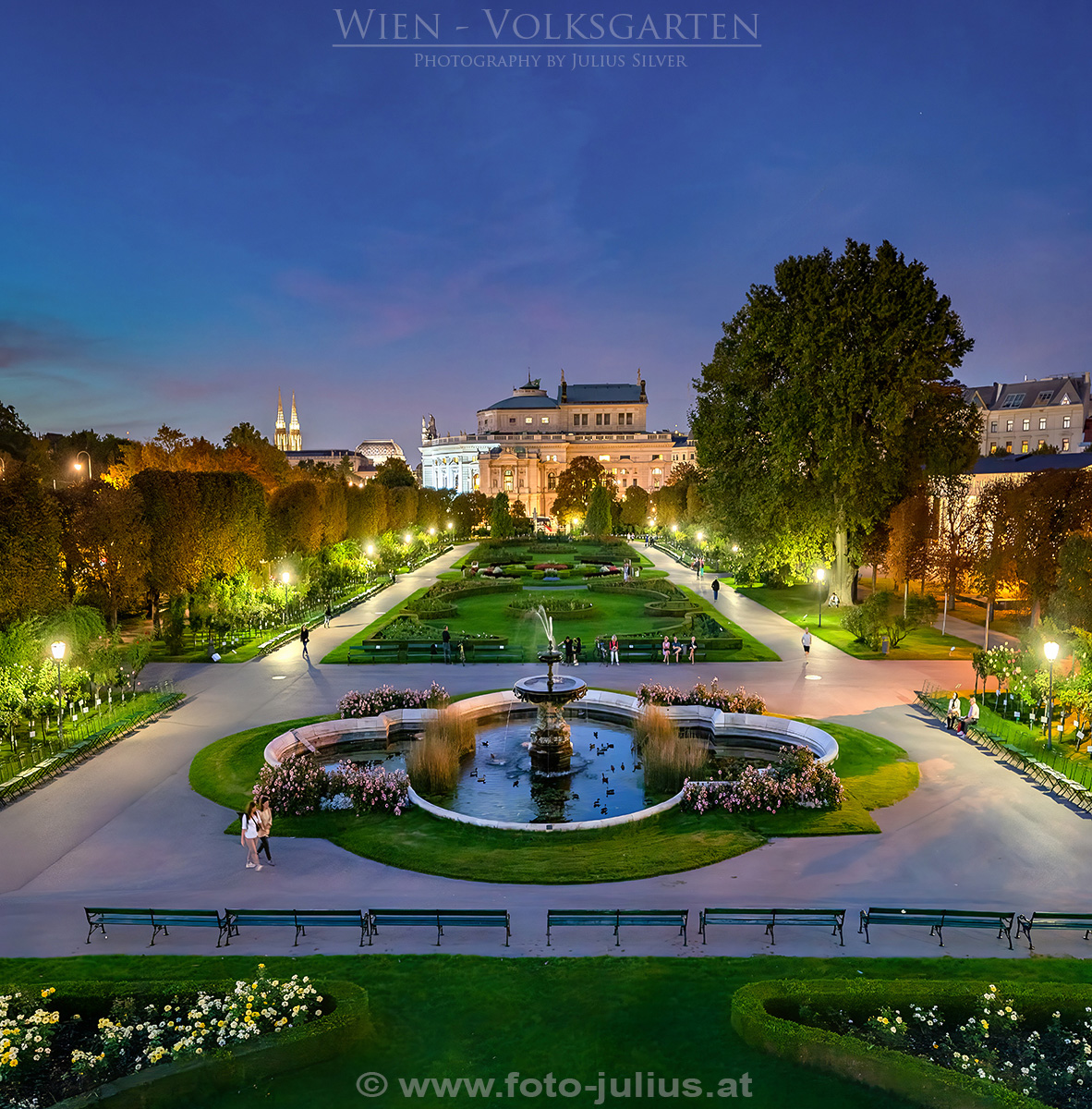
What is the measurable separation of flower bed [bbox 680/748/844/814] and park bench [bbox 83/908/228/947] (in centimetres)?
901

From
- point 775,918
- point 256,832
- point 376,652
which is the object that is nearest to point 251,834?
point 256,832

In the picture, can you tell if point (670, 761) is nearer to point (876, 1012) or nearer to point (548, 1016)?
point (876, 1012)

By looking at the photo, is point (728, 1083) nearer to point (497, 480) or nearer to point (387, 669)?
point (387, 669)

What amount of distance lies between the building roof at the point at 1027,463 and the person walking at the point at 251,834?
50.9 metres

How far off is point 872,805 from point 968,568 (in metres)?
27.7

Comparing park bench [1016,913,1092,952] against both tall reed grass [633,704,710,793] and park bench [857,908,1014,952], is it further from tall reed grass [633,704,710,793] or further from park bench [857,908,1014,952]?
tall reed grass [633,704,710,793]

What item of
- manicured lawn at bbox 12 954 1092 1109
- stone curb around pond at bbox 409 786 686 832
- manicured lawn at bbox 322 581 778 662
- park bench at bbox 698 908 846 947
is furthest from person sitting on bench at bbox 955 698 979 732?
park bench at bbox 698 908 846 947

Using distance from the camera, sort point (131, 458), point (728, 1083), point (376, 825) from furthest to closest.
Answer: point (131, 458) < point (376, 825) < point (728, 1083)

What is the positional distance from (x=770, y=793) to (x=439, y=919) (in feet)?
25.0

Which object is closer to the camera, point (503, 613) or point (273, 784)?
point (273, 784)

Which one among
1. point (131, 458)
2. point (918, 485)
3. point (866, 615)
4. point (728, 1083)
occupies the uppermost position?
point (131, 458)

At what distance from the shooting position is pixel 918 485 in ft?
132

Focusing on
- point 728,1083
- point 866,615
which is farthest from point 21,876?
point 866,615

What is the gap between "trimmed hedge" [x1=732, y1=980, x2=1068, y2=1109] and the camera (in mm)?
8109
